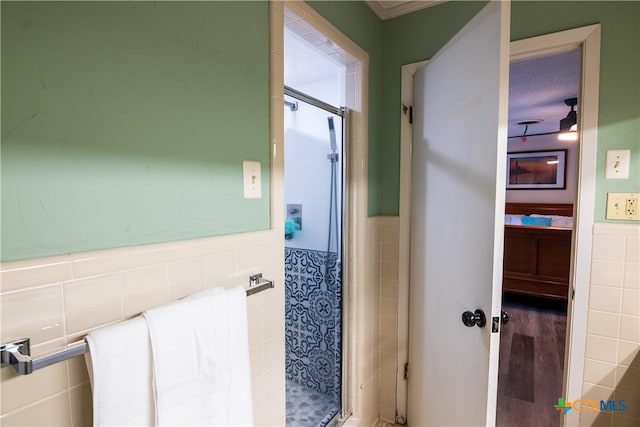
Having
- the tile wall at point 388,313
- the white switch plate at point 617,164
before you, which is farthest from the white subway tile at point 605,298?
the tile wall at point 388,313

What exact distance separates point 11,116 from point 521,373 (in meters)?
3.15

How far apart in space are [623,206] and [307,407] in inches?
74.2

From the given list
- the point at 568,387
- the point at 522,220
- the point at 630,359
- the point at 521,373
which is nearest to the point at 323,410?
the point at 568,387

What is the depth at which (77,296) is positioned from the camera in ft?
2.05

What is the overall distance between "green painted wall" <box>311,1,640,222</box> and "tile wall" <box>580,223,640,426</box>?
128mm

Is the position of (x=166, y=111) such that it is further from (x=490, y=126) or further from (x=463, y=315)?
(x=463, y=315)

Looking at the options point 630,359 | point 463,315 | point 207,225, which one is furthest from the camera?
point 630,359

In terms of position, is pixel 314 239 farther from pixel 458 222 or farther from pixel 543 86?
pixel 543 86

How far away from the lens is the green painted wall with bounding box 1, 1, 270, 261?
1.84 feet

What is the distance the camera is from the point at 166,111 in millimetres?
775

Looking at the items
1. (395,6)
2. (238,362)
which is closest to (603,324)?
(238,362)

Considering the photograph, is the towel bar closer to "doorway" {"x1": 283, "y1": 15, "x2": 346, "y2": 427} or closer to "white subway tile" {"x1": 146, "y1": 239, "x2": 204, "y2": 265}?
"white subway tile" {"x1": 146, "y1": 239, "x2": 204, "y2": 265}

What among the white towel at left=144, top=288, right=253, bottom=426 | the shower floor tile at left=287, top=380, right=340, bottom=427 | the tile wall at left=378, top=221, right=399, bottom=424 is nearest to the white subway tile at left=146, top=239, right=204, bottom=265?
the white towel at left=144, top=288, right=253, bottom=426

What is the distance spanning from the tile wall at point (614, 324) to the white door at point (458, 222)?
1.97ft
